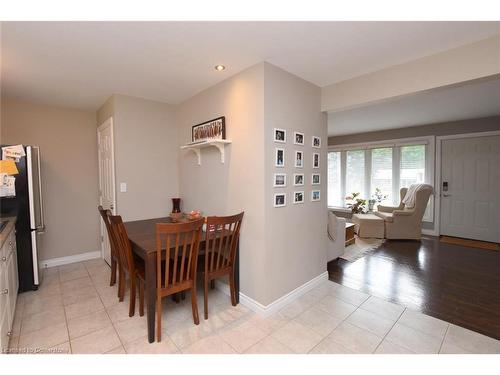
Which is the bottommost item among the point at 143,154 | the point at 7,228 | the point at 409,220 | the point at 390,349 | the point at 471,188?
the point at 390,349

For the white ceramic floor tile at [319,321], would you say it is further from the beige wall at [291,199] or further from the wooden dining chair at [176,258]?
the wooden dining chair at [176,258]

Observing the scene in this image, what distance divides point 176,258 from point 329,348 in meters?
1.31

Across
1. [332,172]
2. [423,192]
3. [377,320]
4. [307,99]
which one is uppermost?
[307,99]

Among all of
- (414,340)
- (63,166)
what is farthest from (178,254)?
(63,166)

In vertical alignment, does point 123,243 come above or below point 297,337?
above

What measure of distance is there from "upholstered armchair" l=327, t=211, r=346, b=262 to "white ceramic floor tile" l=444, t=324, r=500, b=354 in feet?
4.97

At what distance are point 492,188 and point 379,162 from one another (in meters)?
2.04

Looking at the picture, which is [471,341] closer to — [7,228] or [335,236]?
[335,236]

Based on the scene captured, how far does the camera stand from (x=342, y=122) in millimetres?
4887

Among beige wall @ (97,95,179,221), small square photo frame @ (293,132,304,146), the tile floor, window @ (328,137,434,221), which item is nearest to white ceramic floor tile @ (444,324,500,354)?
the tile floor

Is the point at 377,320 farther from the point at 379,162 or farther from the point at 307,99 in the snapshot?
the point at 379,162

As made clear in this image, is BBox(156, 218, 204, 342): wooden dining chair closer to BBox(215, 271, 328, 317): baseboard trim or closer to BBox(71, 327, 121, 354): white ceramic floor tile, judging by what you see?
BBox(71, 327, 121, 354): white ceramic floor tile

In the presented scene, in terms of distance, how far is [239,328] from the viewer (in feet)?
6.64
